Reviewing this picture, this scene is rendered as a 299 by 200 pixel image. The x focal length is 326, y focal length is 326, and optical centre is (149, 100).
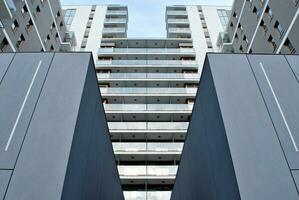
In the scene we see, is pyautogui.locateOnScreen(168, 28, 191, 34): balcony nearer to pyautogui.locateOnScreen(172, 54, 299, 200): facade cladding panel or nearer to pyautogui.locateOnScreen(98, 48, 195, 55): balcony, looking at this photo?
pyautogui.locateOnScreen(98, 48, 195, 55): balcony

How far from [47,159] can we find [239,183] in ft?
11.2

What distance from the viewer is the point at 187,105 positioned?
3606 centimetres

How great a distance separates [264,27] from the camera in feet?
88.1

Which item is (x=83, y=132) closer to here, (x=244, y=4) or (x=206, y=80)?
(x=206, y=80)

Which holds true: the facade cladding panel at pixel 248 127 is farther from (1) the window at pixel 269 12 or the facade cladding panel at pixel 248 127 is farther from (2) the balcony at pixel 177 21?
(2) the balcony at pixel 177 21

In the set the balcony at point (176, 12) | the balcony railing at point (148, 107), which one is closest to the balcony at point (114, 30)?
the balcony at point (176, 12)

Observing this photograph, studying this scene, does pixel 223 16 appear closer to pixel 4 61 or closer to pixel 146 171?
pixel 146 171

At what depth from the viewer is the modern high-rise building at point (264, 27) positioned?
71.7 feet

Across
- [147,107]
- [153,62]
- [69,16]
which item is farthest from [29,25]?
[69,16]

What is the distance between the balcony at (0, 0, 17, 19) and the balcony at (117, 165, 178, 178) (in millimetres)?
16380

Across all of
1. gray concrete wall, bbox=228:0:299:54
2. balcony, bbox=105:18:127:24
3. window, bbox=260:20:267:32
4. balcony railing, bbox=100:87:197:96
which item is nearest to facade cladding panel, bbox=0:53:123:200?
gray concrete wall, bbox=228:0:299:54

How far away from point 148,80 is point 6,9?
20.0 m

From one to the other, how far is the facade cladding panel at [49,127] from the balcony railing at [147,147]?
22.9 metres

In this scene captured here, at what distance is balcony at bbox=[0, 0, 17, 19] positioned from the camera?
2138 cm
